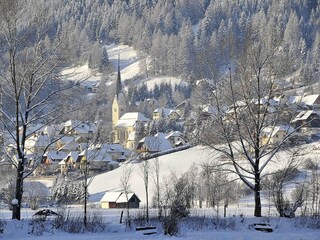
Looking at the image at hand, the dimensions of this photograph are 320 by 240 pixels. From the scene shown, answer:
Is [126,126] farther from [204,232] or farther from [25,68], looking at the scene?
[204,232]

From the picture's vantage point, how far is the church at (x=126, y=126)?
9912cm

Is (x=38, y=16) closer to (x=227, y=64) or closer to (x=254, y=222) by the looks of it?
(x=227, y=64)

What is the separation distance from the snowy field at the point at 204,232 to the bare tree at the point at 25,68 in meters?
2.53

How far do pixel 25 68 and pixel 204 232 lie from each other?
22.0 ft

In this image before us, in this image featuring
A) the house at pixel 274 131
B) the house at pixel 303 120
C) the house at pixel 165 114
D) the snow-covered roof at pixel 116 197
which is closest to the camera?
the house at pixel 274 131

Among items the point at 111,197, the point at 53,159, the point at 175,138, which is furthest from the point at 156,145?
the point at 111,197

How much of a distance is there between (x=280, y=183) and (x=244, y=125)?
223cm

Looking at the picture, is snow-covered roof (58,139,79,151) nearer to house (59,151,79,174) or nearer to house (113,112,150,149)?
house (59,151,79,174)

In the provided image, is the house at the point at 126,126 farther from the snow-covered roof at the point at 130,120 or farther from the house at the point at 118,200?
the house at the point at 118,200

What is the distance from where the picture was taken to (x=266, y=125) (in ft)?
57.7

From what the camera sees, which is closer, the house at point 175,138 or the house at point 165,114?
the house at point 175,138

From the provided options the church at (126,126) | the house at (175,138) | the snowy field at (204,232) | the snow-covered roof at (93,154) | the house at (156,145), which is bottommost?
the snowy field at (204,232)

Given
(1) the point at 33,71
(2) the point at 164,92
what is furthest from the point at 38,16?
(2) the point at 164,92

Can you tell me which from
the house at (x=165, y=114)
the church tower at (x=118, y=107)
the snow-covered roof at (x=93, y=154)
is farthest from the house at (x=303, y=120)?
the church tower at (x=118, y=107)
